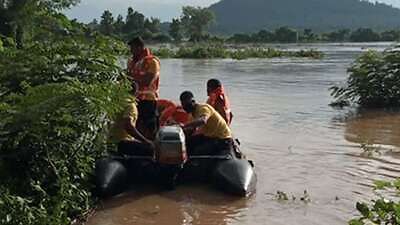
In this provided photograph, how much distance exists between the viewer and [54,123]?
7793 mm

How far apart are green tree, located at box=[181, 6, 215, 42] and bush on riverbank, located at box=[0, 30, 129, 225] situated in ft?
299

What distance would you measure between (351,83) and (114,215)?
44.0 feet

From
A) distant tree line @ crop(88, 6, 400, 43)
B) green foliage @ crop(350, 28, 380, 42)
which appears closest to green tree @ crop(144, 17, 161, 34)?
distant tree line @ crop(88, 6, 400, 43)

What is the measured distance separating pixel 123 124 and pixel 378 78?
1194 centimetres

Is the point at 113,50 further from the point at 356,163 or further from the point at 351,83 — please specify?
the point at 351,83

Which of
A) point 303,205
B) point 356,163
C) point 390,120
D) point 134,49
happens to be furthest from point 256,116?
point 303,205

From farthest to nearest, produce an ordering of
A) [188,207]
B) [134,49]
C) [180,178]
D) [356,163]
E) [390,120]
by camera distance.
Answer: [390,120] → [356,163] → [134,49] → [180,178] → [188,207]

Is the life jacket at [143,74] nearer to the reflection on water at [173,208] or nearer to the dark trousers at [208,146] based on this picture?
the dark trousers at [208,146]

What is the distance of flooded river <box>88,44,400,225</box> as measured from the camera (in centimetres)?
894

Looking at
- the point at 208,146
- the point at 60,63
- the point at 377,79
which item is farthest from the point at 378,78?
the point at 60,63

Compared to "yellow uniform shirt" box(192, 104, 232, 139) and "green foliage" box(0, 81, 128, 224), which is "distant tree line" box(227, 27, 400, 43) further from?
"green foliage" box(0, 81, 128, 224)

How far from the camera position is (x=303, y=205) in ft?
30.6

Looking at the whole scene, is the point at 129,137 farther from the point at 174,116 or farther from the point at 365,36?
the point at 365,36

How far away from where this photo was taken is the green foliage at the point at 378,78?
2012 centimetres
